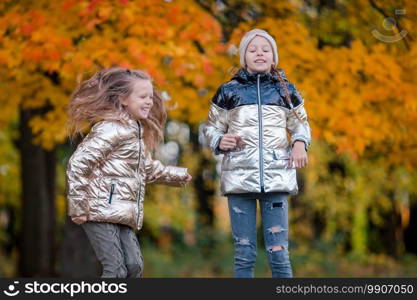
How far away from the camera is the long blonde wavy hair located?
4.64 meters

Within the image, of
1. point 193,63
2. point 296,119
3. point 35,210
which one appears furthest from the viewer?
point 35,210

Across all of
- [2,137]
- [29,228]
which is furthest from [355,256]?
[2,137]

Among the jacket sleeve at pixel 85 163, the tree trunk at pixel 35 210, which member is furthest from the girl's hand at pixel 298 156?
the tree trunk at pixel 35 210

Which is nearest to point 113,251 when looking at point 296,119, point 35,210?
point 296,119

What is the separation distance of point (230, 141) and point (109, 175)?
2.59 ft

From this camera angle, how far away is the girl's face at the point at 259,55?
179 inches

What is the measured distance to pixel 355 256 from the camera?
15.4m

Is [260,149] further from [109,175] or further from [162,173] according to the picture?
[109,175]

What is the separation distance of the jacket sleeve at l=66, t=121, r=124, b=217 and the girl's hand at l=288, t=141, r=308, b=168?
109 centimetres

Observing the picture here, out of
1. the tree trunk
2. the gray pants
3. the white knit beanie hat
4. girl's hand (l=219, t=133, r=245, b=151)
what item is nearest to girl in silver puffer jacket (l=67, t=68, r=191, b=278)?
the gray pants

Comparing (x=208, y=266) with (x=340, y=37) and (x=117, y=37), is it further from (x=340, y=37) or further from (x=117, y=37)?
(x=117, y=37)

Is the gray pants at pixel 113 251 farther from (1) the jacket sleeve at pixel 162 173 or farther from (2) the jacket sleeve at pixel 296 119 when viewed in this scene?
(2) the jacket sleeve at pixel 296 119

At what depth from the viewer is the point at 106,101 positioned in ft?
15.3

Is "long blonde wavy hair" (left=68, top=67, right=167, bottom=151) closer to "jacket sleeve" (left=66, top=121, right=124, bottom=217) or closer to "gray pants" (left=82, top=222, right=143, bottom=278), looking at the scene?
"jacket sleeve" (left=66, top=121, right=124, bottom=217)
